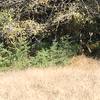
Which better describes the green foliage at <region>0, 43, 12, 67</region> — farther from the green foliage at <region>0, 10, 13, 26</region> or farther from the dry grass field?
the dry grass field

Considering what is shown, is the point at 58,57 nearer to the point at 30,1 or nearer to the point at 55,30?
the point at 55,30

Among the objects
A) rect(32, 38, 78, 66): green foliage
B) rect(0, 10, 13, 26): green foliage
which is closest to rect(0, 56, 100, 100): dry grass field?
rect(32, 38, 78, 66): green foliage

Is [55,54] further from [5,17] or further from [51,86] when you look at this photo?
[51,86]

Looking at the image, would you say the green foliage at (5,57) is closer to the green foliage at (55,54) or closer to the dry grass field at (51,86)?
the green foliage at (55,54)

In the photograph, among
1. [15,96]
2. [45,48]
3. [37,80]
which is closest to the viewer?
[15,96]

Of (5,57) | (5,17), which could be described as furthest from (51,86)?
(5,57)

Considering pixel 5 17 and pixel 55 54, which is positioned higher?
pixel 5 17

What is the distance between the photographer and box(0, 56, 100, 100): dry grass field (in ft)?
29.1

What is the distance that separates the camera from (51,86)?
9.66 metres

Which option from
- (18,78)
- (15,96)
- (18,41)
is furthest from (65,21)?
(15,96)

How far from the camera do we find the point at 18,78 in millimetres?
10812

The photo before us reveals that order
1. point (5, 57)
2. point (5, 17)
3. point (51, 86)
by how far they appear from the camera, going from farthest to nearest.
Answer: point (5, 57), point (5, 17), point (51, 86)

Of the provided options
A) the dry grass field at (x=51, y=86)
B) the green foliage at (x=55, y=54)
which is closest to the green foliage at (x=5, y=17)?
the green foliage at (x=55, y=54)

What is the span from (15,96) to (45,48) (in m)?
6.75
